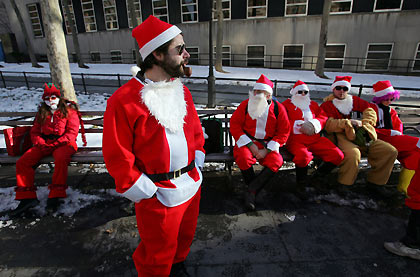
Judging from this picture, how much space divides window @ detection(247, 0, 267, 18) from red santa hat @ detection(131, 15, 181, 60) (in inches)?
729

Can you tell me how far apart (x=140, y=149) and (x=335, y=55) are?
19.0 meters

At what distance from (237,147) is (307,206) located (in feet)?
3.92

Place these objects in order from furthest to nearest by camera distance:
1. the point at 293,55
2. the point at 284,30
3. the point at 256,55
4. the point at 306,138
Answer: the point at 256,55, the point at 293,55, the point at 284,30, the point at 306,138

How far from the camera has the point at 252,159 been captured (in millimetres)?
3262

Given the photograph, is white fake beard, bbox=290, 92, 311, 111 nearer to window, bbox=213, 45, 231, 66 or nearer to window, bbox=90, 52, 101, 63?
window, bbox=213, 45, 231, 66

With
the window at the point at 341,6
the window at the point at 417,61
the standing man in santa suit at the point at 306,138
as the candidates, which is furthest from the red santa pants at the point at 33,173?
the window at the point at 417,61

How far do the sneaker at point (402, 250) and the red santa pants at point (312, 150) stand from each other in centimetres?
113

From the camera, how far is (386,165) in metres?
3.34

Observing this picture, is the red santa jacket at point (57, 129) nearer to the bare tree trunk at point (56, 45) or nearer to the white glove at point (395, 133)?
the bare tree trunk at point (56, 45)

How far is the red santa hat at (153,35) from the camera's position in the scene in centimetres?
160

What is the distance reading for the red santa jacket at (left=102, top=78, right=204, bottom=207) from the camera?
5.16 feet

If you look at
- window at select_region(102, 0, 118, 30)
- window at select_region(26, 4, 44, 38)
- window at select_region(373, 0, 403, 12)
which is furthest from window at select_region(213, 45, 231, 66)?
window at select_region(26, 4, 44, 38)

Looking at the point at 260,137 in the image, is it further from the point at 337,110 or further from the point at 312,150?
the point at 337,110

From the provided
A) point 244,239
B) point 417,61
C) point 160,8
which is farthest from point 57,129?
point 417,61
